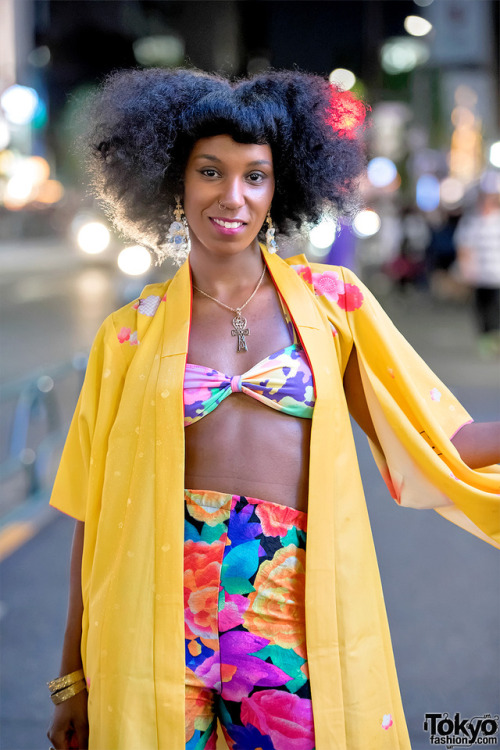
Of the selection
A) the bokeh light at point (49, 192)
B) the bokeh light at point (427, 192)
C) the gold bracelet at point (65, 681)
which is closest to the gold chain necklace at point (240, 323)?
the gold bracelet at point (65, 681)

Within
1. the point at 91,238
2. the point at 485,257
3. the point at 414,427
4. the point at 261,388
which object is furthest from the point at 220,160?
the point at 485,257

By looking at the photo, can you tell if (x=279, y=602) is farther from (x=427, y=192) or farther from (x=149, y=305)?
(x=427, y=192)

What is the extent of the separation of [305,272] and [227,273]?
185 mm

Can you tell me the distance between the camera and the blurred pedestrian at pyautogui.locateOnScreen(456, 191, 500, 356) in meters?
11.8

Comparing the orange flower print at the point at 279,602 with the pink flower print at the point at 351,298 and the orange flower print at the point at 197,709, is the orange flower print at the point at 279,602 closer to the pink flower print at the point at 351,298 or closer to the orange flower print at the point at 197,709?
the orange flower print at the point at 197,709

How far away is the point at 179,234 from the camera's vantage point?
2414mm

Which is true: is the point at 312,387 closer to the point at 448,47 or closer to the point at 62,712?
the point at 62,712

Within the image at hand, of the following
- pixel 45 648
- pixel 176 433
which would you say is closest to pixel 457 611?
pixel 45 648

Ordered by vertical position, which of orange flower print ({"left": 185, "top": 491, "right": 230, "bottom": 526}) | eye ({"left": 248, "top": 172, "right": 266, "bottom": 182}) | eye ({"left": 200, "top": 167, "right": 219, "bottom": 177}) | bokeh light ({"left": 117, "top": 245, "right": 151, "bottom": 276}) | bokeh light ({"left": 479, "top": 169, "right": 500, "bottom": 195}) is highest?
bokeh light ({"left": 479, "top": 169, "right": 500, "bottom": 195})

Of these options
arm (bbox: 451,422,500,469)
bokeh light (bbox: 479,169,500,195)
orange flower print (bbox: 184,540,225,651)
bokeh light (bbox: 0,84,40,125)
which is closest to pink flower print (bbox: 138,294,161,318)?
orange flower print (bbox: 184,540,225,651)

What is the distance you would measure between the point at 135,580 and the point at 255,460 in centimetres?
36

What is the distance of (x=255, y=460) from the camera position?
2080mm

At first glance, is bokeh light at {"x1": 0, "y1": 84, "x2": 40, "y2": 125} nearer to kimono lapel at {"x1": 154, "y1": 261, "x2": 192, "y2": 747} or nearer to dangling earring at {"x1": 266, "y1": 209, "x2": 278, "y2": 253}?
dangling earring at {"x1": 266, "y1": 209, "x2": 278, "y2": 253}

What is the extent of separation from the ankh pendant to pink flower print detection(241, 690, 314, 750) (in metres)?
0.74
